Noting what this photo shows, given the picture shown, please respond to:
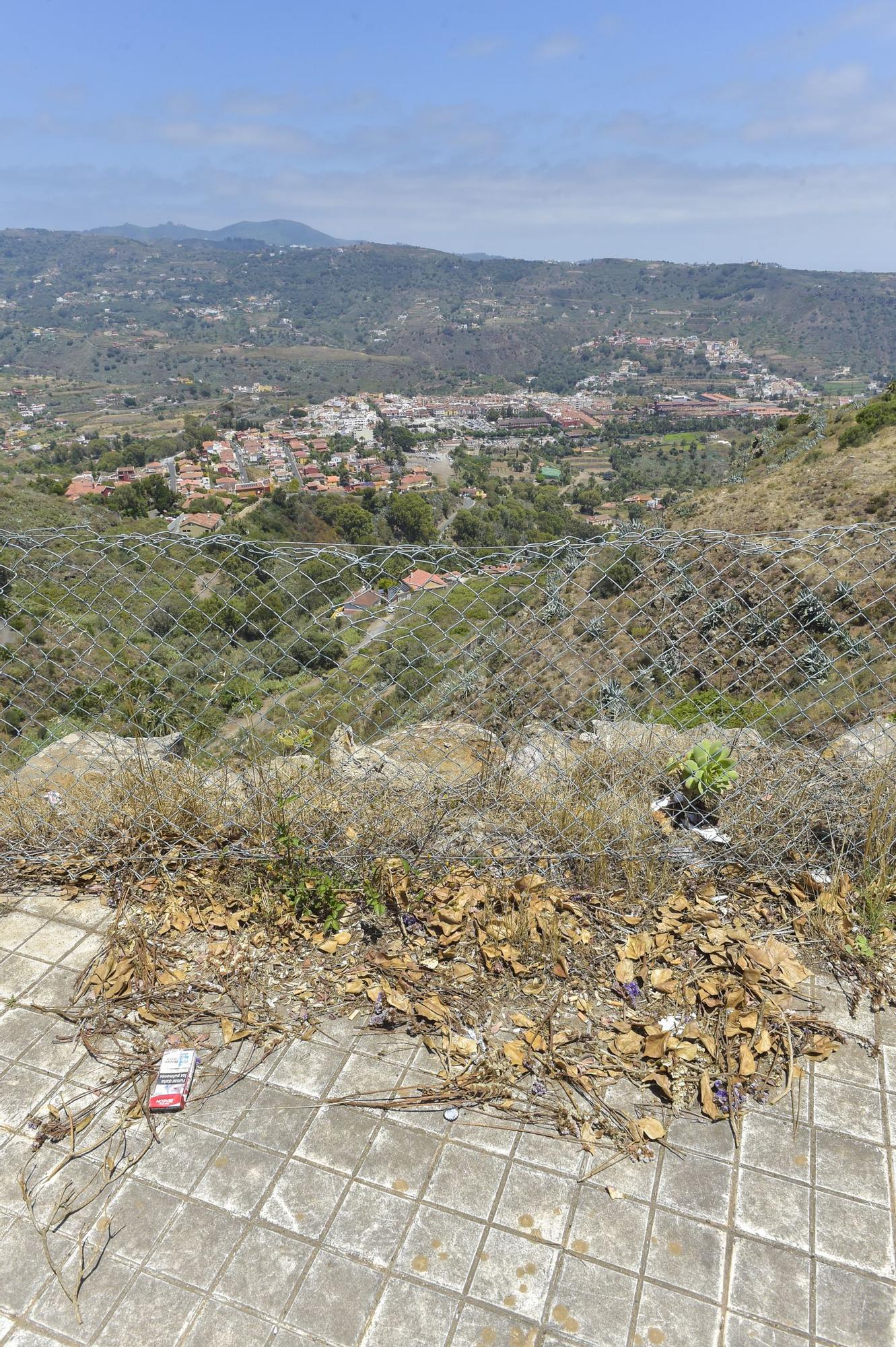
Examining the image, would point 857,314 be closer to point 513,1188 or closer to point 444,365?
point 444,365

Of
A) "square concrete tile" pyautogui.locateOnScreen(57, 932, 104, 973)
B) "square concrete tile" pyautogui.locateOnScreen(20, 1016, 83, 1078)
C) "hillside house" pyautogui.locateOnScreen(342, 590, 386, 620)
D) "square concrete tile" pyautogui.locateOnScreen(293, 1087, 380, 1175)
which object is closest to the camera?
"square concrete tile" pyautogui.locateOnScreen(293, 1087, 380, 1175)

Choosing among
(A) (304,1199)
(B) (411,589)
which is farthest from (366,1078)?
(B) (411,589)

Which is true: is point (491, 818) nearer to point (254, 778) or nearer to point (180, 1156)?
point (254, 778)

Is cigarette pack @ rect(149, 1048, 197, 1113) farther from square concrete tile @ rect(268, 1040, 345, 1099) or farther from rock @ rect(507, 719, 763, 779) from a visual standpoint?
rock @ rect(507, 719, 763, 779)

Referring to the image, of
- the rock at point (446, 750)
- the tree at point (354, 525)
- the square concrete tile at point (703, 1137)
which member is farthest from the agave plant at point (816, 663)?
the tree at point (354, 525)

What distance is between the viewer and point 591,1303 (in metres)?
1.50

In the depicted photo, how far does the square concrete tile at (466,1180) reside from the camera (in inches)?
66.1

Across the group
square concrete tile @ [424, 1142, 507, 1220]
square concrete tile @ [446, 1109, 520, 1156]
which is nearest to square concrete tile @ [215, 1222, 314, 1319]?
square concrete tile @ [424, 1142, 507, 1220]

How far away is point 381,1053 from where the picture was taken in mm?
2049

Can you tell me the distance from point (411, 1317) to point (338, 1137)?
1.39ft

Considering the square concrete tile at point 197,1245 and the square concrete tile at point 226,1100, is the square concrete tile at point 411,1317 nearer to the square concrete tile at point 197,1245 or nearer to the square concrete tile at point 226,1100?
the square concrete tile at point 197,1245

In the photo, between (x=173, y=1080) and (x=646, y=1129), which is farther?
(x=173, y=1080)

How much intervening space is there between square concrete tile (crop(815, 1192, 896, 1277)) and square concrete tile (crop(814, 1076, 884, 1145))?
0.59ft

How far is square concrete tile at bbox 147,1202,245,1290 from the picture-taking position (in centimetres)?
157
